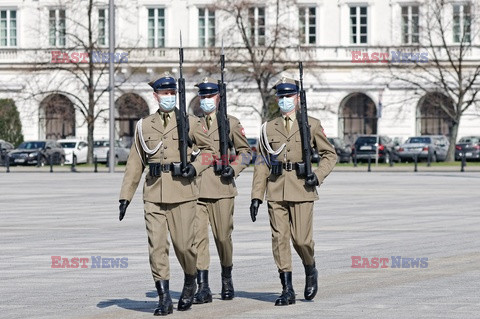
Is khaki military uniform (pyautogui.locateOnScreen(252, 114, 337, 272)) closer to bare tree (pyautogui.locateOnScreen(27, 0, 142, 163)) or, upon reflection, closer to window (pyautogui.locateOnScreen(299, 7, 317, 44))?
bare tree (pyautogui.locateOnScreen(27, 0, 142, 163))

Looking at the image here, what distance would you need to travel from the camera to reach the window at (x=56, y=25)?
70.3 m

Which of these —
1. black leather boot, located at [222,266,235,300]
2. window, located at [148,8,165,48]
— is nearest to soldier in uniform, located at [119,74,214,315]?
black leather boot, located at [222,266,235,300]

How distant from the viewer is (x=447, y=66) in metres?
68.9

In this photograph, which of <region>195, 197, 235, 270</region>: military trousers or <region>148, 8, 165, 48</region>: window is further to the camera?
<region>148, 8, 165, 48</region>: window

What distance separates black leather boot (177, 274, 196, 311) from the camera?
12414mm

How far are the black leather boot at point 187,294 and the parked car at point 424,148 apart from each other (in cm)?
5321

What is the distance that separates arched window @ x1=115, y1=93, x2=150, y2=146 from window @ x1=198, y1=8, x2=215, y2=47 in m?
4.51

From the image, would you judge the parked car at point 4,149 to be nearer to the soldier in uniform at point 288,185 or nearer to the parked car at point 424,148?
the parked car at point 424,148

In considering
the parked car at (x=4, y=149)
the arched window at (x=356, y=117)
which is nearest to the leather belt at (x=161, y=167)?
the parked car at (x=4, y=149)

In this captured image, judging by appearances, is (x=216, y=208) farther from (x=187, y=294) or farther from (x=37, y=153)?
(x=37, y=153)

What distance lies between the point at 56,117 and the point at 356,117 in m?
15.6

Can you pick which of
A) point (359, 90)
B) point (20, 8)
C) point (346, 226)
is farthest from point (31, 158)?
point (346, 226)

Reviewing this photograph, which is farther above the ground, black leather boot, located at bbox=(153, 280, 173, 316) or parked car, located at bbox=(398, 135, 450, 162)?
parked car, located at bbox=(398, 135, 450, 162)

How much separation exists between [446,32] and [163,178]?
194ft
